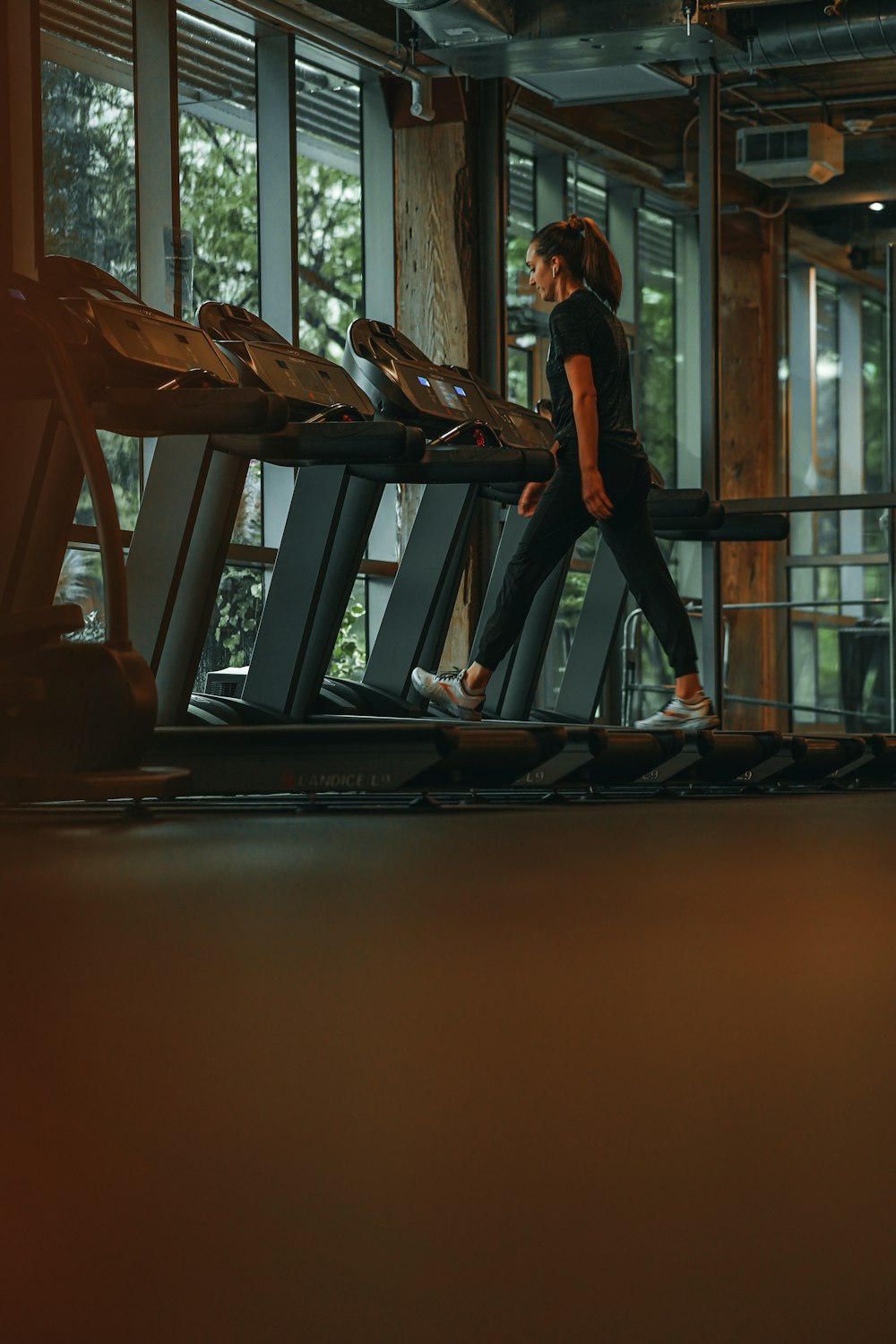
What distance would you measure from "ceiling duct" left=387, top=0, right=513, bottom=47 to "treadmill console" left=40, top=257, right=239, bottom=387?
2077mm

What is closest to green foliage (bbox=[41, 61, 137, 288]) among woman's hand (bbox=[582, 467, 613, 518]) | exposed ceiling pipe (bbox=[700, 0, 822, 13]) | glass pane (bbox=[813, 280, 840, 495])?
woman's hand (bbox=[582, 467, 613, 518])

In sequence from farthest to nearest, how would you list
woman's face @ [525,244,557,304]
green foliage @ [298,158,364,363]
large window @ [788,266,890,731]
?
large window @ [788,266,890,731]
green foliage @ [298,158,364,363]
woman's face @ [525,244,557,304]

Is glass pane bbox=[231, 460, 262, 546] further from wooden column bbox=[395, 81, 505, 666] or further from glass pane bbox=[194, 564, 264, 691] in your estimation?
wooden column bbox=[395, 81, 505, 666]

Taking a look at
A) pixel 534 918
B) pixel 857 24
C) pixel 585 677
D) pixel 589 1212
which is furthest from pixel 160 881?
pixel 857 24

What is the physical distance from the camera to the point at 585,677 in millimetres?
5840

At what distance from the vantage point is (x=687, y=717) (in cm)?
482

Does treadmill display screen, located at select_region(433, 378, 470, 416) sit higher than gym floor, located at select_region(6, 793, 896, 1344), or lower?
higher

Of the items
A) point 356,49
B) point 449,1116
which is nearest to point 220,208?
point 356,49

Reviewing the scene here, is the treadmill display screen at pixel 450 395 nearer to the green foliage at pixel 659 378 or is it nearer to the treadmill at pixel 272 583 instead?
the treadmill at pixel 272 583

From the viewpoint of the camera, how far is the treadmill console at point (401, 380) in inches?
196

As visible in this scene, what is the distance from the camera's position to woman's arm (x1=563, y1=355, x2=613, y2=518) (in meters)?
4.60

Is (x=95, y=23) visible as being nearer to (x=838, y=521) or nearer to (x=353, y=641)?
(x=353, y=641)

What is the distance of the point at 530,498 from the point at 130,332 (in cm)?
156

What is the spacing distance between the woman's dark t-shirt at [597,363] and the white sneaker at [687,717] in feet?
2.47
